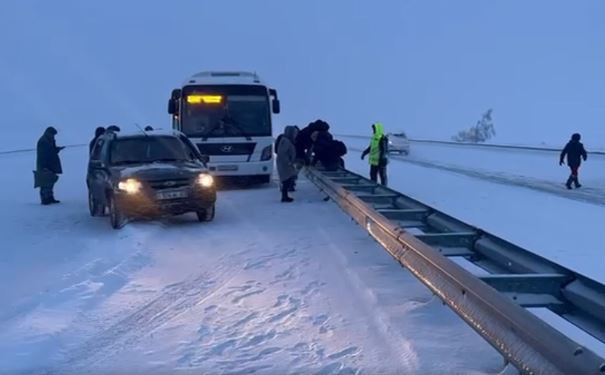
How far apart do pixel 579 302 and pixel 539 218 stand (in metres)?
9.72

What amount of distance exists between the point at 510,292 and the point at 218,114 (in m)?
15.4

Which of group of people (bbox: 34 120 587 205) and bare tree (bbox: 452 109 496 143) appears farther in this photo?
bare tree (bbox: 452 109 496 143)

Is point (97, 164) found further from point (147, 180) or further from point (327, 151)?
point (327, 151)

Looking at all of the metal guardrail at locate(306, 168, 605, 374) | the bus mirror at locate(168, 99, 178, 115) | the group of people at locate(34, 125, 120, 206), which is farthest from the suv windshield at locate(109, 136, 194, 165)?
the metal guardrail at locate(306, 168, 605, 374)

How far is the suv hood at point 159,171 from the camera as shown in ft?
40.9

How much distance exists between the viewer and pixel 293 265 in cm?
880

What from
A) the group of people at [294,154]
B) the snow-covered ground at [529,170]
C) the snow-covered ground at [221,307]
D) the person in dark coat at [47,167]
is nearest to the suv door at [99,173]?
the group of people at [294,154]

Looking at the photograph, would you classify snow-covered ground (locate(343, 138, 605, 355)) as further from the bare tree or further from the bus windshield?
the bare tree

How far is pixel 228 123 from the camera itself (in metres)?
19.5

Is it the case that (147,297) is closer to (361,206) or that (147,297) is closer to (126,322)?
(126,322)

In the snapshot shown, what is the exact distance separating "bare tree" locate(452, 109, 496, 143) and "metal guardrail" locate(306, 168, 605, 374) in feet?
267

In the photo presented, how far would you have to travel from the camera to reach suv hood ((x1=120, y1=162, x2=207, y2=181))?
12461 mm

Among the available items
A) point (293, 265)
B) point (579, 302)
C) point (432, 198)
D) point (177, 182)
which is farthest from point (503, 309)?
point (432, 198)

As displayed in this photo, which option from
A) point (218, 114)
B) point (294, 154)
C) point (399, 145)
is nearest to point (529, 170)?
point (218, 114)
